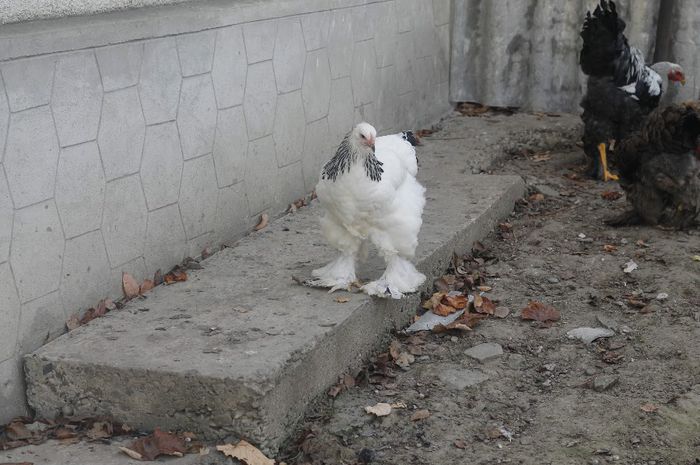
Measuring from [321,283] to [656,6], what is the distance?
481 centimetres

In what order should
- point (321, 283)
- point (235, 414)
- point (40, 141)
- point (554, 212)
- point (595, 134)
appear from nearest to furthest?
point (235, 414), point (40, 141), point (321, 283), point (554, 212), point (595, 134)

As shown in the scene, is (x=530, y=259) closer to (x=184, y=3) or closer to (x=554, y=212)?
(x=554, y=212)

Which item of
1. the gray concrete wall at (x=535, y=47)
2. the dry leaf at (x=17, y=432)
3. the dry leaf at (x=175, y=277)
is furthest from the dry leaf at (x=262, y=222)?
the gray concrete wall at (x=535, y=47)

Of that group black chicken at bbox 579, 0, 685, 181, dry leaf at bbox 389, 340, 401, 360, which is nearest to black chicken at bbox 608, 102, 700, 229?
black chicken at bbox 579, 0, 685, 181

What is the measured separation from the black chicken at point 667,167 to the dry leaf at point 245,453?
12.2 feet

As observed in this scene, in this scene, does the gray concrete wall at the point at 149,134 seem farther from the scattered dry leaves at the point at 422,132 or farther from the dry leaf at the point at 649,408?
the dry leaf at the point at 649,408

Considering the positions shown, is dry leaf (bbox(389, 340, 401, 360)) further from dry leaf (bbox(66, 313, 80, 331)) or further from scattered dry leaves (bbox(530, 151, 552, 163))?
scattered dry leaves (bbox(530, 151, 552, 163))

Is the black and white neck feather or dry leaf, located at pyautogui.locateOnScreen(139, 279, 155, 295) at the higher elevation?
the black and white neck feather

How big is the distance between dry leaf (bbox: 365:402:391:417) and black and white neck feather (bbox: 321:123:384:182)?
39.6 inches

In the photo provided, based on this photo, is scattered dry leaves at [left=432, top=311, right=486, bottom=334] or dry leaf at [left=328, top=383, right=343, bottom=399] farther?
scattered dry leaves at [left=432, top=311, right=486, bottom=334]

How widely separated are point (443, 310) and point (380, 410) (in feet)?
3.74

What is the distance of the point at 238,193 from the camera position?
5363 mm

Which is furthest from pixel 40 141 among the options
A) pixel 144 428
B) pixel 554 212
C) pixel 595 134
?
pixel 595 134

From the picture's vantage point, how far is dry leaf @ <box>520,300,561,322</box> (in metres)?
5.05
